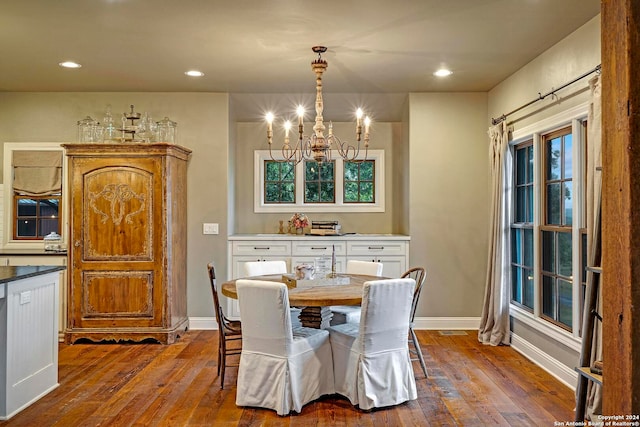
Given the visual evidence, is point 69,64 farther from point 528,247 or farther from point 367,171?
point 528,247

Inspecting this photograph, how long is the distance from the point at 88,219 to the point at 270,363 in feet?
9.42

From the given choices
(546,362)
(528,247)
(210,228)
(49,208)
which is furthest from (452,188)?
(49,208)

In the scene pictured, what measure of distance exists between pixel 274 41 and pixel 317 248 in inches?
99.6

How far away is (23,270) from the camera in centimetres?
370

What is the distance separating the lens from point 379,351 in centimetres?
350

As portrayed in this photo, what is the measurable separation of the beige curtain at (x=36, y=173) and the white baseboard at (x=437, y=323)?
6.98ft

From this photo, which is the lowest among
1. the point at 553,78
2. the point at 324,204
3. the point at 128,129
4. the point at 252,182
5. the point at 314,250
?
the point at 314,250

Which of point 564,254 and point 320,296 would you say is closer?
point 320,296

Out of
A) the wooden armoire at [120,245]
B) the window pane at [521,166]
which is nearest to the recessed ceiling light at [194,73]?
the wooden armoire at [120,245]

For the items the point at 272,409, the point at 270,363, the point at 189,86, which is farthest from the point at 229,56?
the point at 272,409

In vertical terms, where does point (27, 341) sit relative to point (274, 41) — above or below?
below

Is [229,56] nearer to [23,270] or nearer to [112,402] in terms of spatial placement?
[23,270]

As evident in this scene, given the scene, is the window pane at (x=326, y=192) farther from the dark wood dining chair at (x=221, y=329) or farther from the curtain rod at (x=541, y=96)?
the dark wood dining chair at (x=221, y=329)

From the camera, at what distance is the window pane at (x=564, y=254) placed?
13.7 feet
